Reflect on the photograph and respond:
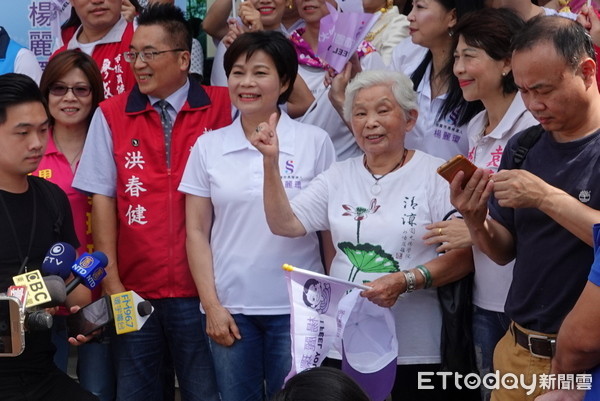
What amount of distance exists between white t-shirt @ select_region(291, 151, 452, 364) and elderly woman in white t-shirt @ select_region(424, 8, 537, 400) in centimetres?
11

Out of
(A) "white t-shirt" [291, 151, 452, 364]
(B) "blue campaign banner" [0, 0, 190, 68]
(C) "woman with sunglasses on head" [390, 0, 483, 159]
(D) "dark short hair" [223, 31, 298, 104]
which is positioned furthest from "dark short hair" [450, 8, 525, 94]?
(B) "blue campaign banner" [0, 0, 190, 68]

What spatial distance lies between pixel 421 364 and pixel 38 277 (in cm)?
166

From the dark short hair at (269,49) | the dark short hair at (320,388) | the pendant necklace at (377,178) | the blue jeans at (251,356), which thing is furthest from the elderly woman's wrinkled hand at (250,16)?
the dark short hair at (320,388)

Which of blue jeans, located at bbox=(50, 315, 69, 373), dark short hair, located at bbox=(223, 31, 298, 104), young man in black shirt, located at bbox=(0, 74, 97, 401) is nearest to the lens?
young man in black shirt, located at bbox=(0, 74, 97, 401)

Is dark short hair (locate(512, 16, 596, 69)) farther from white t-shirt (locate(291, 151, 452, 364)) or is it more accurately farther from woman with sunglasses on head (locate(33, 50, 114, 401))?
woman with sunglasses on head (locate(33, 50, 114, 401))

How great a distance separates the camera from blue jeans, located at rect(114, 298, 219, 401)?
460 centimetres

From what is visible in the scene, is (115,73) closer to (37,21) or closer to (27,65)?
(27,65)

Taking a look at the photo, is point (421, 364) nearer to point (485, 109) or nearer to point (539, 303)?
point (539, 303)

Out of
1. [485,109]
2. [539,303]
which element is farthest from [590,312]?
[485,109]

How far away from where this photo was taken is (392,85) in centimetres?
411

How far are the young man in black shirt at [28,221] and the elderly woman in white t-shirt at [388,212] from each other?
0.99 meters

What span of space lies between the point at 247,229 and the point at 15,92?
1.22 m

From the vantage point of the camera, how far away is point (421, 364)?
13.3ft

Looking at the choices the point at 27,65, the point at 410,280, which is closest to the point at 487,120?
the point at 410,280
